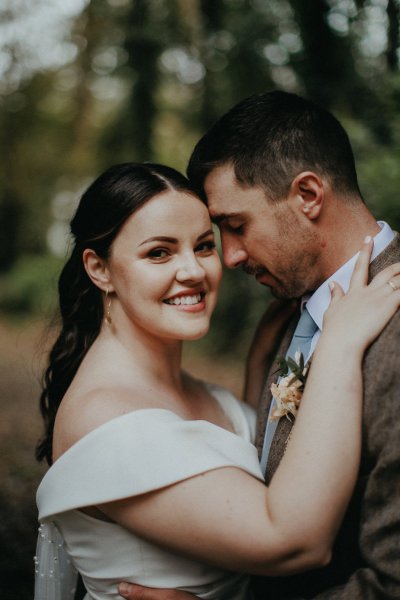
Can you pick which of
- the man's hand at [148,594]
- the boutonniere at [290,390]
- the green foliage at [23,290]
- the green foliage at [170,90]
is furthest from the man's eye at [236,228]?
the green foliage at [23,290]

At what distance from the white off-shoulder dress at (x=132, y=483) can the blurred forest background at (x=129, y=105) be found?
0.93 m

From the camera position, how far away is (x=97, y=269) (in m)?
2.42

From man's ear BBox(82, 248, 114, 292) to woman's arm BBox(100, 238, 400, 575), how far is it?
0.91 m

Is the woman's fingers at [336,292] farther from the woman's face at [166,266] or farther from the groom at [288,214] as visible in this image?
the woman's face at [166,266]

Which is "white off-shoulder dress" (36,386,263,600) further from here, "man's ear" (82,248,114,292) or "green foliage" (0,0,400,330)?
"green foliage" (0,0,400,330)

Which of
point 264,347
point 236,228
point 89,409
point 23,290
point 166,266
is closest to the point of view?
point 89,409

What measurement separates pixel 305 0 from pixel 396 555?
3872 millimetres

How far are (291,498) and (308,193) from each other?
1.17 metres

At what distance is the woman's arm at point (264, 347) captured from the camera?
2998 millimetres

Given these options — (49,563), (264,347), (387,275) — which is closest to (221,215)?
(387,275)

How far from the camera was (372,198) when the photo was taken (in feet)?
10.4

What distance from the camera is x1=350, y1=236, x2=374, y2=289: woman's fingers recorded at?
204cm

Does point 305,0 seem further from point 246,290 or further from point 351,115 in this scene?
point 246,290

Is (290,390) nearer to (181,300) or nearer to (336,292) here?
(336,292)
